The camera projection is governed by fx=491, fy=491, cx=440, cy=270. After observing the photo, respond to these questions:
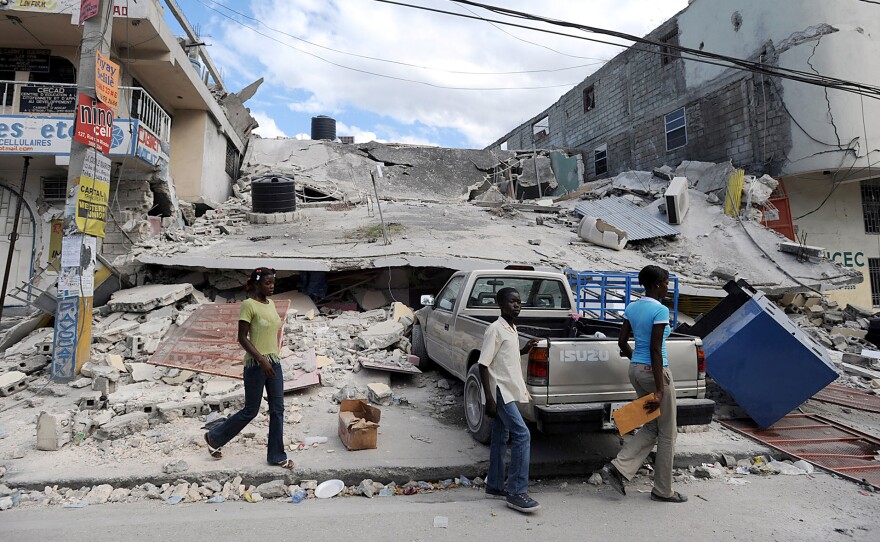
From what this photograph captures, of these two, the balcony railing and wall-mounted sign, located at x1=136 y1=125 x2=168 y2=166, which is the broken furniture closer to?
wall-mounted sign, located at x1=136 y1=125 x2=168 y2=166

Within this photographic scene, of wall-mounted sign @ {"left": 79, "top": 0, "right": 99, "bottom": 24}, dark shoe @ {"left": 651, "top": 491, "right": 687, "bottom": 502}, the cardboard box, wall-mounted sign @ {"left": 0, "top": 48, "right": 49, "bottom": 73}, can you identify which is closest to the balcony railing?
wall-mounted sign @ {"left": 0, "top": 48, "right": 49, "bottom": 73}

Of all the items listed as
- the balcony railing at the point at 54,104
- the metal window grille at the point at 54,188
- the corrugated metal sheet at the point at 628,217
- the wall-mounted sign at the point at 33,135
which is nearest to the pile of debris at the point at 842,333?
the corrugated metal sheet at the point at 628,217

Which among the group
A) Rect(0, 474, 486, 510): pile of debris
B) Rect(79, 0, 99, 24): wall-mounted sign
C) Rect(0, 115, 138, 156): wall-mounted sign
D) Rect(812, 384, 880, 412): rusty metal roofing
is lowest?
Rect(0, 474, 486, 510): pile of debris

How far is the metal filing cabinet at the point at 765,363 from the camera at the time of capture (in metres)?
5.20

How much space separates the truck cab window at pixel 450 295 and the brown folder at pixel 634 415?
2.70 metres

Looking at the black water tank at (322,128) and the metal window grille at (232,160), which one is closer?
the metal window grille at (232,160)

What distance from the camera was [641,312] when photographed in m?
3.73

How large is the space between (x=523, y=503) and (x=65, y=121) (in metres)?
11.5

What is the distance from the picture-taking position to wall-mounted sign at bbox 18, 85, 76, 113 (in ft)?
37.5

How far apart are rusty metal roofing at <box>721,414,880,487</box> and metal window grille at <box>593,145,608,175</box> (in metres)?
18.2

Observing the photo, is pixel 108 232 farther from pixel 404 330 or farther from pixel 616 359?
pixel 616 359

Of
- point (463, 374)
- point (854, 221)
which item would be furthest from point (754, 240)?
point (463, 374)

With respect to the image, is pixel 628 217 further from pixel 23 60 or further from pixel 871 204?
pixel 23 60

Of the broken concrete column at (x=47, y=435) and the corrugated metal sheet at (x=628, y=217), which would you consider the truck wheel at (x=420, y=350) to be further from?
the corrugated metal sheet at (x=628, y=217)
